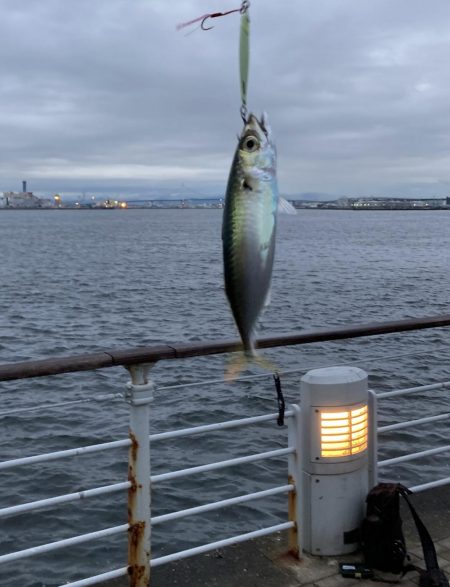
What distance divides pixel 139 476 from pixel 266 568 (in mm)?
998

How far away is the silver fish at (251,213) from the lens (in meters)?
1.91

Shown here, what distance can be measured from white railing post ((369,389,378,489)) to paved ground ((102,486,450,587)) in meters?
0.41

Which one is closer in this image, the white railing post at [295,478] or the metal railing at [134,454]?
the metal railing at [134,454]

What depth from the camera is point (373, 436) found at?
4.20 m

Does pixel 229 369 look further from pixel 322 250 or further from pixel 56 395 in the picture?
pixel 322 250

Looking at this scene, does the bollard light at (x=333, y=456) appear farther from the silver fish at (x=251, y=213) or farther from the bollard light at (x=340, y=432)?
the silver fish at (x=251, y=213)

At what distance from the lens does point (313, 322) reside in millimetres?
23188

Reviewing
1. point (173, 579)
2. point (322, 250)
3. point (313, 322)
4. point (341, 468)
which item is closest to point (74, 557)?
point (173, 579)

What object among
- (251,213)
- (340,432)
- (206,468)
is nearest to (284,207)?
(251,213)

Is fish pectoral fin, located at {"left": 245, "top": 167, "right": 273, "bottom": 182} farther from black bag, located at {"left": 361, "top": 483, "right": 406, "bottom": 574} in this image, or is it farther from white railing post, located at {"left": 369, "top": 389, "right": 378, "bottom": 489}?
black bag, located at {"left": 361, "top": 483, "right": 406, "bottom": 574}

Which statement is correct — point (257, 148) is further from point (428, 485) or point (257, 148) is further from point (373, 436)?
point (428, 485)

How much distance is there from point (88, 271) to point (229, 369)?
42746mm

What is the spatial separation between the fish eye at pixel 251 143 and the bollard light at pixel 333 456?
2253mm

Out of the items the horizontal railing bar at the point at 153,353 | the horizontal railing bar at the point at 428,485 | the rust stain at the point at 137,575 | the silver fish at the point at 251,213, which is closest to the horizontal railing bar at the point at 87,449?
the horizontal railing bar at the point at 153,353
